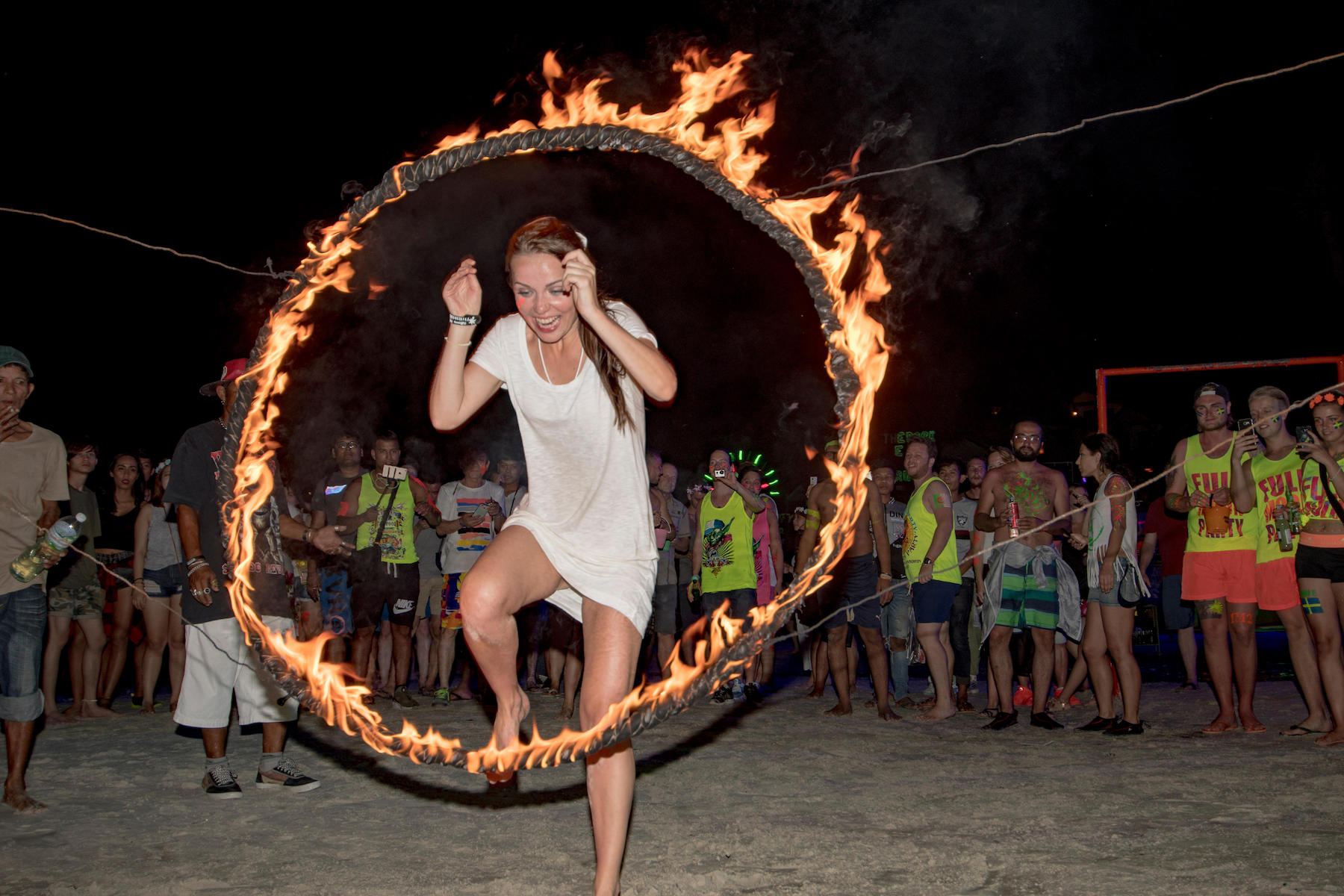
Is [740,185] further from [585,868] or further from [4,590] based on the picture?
[4,590]

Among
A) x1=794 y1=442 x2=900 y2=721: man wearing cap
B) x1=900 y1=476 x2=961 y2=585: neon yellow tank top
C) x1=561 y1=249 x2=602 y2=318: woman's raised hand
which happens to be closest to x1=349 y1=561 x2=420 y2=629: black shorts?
x1=794 y1=442 x2=900 y2=721: man wearing cap

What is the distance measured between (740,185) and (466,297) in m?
1.44

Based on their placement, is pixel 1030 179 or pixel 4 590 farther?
pixel 1030 179

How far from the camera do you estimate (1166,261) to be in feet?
53.1

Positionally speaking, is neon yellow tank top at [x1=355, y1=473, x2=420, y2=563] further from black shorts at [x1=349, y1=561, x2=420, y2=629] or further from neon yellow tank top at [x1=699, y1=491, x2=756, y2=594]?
neon yellow tank top at [x1=699, y1=491, x2=756, y2=594]

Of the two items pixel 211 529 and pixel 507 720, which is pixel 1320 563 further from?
pixel 211 529

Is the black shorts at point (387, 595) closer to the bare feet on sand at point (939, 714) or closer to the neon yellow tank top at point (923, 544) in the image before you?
the neon yellow tank top at point (923, 544)

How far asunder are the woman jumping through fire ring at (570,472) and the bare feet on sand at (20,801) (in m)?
3.31

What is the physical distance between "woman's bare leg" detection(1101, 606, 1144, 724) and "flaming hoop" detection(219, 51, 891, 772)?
3729mm

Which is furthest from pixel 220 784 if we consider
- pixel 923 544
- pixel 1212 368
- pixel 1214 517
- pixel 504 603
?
pixel 1212 368

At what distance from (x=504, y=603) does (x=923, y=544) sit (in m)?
5.44

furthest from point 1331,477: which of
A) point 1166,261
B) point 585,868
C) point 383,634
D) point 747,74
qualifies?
point 1166,261

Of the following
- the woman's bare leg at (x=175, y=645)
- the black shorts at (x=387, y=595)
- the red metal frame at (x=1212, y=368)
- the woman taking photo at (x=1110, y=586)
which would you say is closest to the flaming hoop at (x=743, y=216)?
the woman taking photo at (x=1110, y=586)

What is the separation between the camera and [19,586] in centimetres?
535
